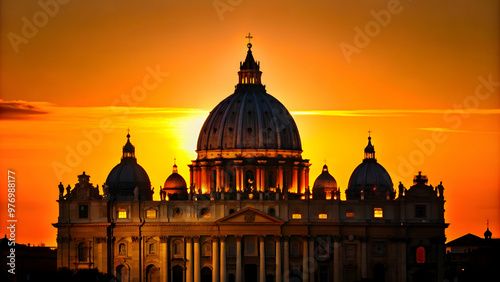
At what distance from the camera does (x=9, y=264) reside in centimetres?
19788

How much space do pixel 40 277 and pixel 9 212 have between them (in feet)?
112

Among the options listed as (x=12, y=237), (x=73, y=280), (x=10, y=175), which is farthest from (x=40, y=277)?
(x=12, y=237)

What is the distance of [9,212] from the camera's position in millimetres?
164500

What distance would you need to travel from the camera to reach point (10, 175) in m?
178

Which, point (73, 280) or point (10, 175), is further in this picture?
point (73, 280)

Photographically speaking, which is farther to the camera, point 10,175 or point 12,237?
point 10,175

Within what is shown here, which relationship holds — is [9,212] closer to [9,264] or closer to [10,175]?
[10,175]

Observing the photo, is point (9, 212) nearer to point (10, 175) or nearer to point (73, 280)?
point (10, 175)

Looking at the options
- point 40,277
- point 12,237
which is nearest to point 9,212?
point 12,237

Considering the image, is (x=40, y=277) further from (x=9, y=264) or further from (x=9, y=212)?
(x=9, y=212)

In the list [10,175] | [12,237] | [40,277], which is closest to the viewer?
[12,237]

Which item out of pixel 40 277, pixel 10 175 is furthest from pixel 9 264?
pixel 10 175

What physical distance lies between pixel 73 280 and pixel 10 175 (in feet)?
76.9

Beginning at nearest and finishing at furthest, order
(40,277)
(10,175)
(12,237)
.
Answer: (12,237) < (10,175) < (40,277)
